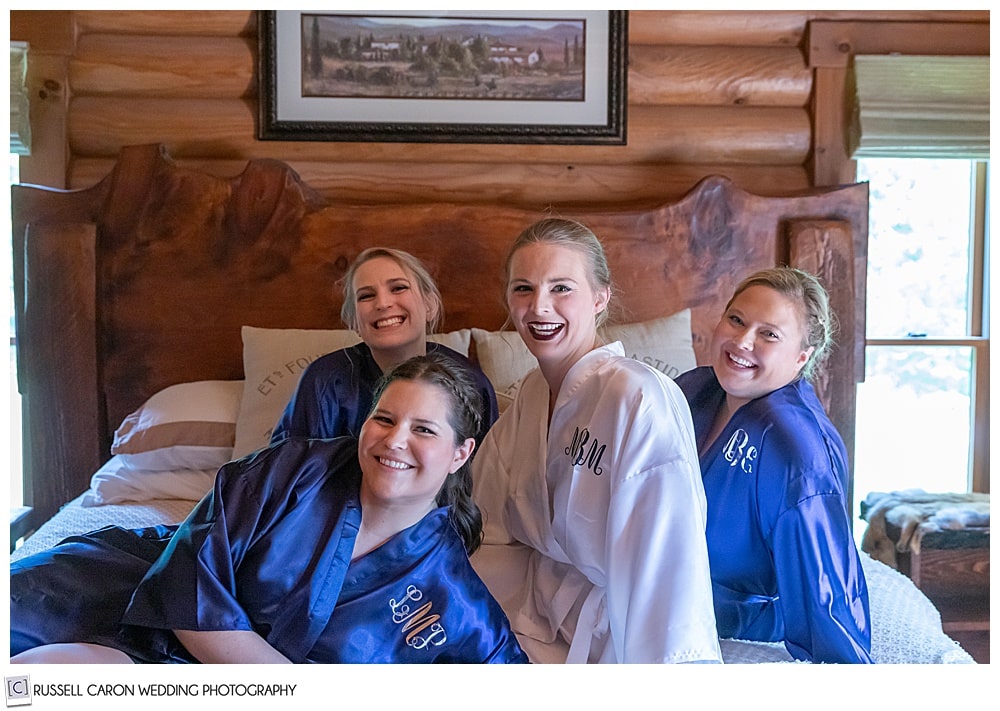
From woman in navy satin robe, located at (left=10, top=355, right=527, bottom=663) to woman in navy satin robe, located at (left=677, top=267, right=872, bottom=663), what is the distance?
373 millimetres

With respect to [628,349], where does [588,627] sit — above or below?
below

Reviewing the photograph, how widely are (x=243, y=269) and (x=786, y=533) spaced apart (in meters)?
1.37

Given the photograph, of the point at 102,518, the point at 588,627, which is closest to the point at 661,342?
the point at 588,627

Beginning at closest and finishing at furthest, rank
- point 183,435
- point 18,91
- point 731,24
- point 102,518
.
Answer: point 102,518 → point 183,435 → point 18,91 → point 731,24

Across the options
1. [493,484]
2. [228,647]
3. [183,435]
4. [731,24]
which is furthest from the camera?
[731,24]

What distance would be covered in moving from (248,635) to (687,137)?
1.60m

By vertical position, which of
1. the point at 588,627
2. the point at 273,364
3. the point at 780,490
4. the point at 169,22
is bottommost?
the point at 588,627

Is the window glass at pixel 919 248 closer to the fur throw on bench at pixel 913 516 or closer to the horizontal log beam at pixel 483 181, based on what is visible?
the horizontal log beam at pixel 483 181

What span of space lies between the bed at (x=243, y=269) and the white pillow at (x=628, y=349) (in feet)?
0.07

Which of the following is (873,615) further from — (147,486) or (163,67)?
(163,67)

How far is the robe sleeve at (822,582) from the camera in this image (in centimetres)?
130

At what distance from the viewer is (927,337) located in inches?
83.6

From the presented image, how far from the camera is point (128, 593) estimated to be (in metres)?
1.32

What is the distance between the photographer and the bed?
209cm
